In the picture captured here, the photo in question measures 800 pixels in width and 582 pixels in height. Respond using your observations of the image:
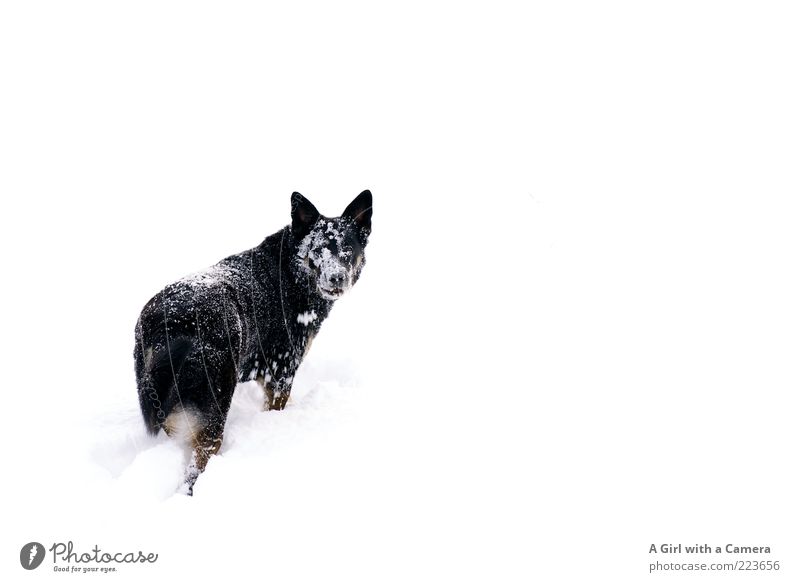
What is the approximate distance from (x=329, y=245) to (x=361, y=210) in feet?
1.82

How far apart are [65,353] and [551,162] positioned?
33.8 feet

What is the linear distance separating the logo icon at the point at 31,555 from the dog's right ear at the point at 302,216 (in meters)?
2.90

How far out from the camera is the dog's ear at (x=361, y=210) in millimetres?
5074

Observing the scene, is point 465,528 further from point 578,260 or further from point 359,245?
point 578,260

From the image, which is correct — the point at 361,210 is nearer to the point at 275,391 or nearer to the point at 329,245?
the point at 329,245

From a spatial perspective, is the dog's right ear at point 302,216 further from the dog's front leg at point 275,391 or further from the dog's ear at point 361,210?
the dog's front leg at point 275,391

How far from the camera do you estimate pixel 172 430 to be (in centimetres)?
359

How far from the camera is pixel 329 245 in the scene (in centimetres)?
478

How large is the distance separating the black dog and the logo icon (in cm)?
82

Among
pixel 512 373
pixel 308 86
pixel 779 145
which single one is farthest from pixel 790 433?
pixel 308 86

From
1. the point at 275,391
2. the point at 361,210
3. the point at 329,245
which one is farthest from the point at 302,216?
the point at 275,391

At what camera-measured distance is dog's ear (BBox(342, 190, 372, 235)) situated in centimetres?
507

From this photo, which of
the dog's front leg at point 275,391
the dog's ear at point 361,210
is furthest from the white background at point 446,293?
the dog's ear at point 361,210

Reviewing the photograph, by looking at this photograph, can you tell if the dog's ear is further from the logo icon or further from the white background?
the logo icon
